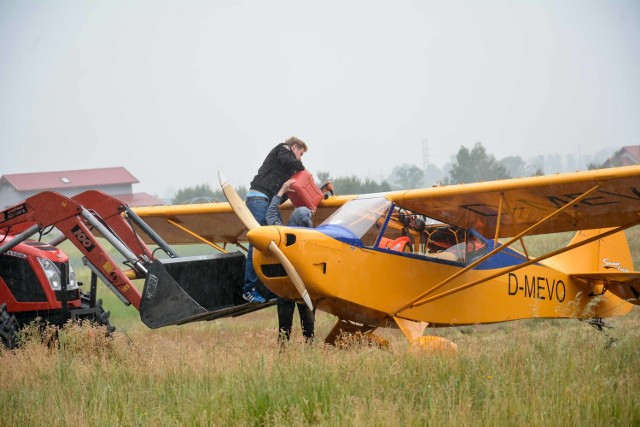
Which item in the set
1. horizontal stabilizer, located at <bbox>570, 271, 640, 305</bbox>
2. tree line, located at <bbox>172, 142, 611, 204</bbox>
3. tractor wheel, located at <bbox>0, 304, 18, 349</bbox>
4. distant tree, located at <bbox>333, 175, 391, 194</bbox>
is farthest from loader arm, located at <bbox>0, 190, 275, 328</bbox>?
distant tree, located at <bbox>333, 175, 391, 194</bbox>

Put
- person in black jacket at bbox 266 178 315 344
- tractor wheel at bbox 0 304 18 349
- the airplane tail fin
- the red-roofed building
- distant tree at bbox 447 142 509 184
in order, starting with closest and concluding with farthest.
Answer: tractor wheel at bbox 0 304 18 349 → person in black jacket at bbox 266 178 315 344 → the airplane tail fin → the red-roofed building → distant tree at bbox 447 142 509 184

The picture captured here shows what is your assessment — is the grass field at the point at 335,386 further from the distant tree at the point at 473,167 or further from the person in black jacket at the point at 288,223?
the distant tree at the point at 473,167

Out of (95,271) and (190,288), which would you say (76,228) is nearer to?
(95,271)

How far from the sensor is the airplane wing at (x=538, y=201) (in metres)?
8.32

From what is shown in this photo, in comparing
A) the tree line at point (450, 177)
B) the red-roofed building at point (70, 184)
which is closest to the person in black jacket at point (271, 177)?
the tree line at point (450, 177)

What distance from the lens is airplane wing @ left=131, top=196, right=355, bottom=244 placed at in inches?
426

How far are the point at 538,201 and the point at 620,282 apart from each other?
269cm

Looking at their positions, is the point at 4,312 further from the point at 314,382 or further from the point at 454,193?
the point at 454,193

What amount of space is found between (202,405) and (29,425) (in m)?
1.21

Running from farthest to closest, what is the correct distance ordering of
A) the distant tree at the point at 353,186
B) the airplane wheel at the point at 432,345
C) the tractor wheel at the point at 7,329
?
the distant tree at the point at 353,186 < the tractor wheel at the point at 7,329 < the airplane wheel at the point at 432,345

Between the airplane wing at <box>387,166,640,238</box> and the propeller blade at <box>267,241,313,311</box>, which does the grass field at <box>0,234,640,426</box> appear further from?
the airplane wing at <box>387,166,640,238</box>

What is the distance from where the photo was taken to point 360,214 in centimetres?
872

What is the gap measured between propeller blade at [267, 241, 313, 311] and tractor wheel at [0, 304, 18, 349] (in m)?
2.88

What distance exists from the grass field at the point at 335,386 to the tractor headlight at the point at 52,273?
4.46 ft
